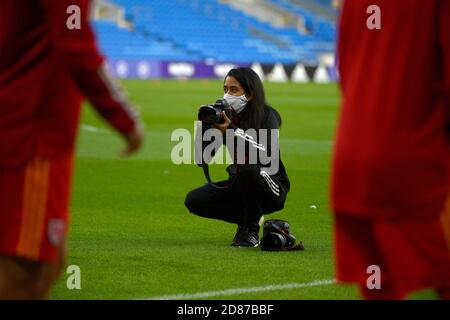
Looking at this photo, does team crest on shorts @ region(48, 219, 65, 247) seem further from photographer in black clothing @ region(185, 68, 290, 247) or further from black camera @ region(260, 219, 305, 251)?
black camera @ region(260, 219, 305, 251)

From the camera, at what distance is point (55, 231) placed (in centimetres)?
457

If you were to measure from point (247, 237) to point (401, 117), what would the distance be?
4.53 metres

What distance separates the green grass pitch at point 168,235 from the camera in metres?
7.18

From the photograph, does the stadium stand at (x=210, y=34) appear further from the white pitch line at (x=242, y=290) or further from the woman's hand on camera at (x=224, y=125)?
the white pitch line at (x=242, y=290)

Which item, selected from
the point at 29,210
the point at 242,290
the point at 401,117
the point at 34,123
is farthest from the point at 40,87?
the point at 242,290

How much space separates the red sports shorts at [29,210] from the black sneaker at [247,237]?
434cm

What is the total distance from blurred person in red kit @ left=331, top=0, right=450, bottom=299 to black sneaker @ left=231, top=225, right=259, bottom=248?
168 inches

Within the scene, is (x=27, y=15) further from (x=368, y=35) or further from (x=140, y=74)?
(x=140, y=74)

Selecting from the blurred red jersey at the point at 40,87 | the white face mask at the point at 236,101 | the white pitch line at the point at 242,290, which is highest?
the blurred red jersey at the point at 40,87

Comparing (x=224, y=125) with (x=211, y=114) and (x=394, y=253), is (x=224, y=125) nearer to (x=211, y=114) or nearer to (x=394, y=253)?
(x=211, y=114)

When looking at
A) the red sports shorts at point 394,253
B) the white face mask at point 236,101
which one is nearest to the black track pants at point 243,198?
the white face mask at point 236,101

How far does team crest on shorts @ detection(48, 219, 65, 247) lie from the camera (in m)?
4.55

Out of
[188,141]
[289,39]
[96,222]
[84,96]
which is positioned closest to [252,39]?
[289,39]

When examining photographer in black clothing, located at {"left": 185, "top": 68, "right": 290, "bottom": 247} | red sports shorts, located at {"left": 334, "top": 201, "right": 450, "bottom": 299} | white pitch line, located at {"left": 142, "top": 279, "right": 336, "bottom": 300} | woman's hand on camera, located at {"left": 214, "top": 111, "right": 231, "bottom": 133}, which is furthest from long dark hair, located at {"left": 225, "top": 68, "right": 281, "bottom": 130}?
red sports shorts, located at {"left": 334, "top": 201, "right": 450, "bottom": 299}
